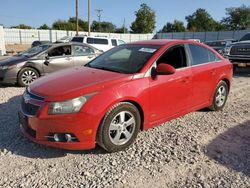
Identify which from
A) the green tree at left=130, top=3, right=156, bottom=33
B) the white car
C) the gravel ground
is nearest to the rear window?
the white car

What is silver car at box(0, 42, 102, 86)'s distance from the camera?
7512 millimetres

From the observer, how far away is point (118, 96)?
337 centimetres

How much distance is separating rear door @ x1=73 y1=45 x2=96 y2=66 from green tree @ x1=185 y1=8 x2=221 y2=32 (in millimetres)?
71996

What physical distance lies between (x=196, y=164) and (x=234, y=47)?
913 cm

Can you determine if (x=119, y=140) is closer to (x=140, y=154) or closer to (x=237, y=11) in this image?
(x=140, y=154)

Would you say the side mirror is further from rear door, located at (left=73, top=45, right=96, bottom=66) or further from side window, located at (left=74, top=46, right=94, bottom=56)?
side window, located at (left=74, top=46, right=94, bottom=56)

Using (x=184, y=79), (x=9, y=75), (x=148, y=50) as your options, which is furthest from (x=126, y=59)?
(x=9, y=75)

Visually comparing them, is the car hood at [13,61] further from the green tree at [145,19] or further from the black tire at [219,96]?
the green tree at [145,19]

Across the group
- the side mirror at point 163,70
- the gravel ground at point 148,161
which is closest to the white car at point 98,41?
the gravel ground at point 148,161

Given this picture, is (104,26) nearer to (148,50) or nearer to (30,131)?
(148,50)

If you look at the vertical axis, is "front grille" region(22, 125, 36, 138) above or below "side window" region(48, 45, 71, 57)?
below

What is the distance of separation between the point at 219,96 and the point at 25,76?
5642mm

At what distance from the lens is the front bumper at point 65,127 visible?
124 inches

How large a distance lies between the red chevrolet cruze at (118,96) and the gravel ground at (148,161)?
0.26 m
